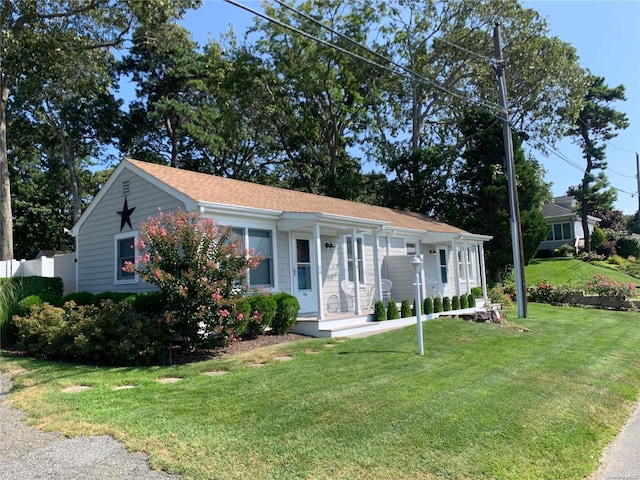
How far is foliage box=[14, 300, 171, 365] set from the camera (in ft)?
26.9

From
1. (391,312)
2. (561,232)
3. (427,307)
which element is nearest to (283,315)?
(391,312)

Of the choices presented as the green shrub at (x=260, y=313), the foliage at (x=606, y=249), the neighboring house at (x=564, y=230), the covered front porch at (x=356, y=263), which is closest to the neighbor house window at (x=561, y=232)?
the neighboring house at (x=564, y=230)

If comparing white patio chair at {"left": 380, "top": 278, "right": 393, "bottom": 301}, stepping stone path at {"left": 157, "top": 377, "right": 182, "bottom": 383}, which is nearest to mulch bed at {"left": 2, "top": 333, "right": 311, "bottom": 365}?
stepping stone path at {"left": 157, "top": 377, "right": 182, "bottom": 383}

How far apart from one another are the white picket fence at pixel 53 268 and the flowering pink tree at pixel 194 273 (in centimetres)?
747

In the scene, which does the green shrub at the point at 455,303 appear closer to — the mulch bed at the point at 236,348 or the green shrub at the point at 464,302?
the green shrub at the point at 464,302

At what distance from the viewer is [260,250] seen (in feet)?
39.9

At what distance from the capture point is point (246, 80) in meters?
29.5

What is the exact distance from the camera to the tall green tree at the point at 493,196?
2555 centimetres

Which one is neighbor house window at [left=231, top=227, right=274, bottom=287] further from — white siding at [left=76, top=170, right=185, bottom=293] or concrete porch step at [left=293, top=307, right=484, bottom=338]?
white siding at [left=76, top=170, right=185, bottom=293]

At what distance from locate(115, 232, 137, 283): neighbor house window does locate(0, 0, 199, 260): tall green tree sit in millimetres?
8902

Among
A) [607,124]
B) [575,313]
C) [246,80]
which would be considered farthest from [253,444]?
[607,124]

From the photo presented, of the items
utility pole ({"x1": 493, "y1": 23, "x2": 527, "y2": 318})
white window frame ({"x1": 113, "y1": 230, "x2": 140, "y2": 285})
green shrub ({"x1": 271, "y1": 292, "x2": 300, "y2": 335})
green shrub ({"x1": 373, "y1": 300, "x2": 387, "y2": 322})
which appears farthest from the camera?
utility pole ({"x1": 493, "y1": 23, "x2": 527, "y2": 318})

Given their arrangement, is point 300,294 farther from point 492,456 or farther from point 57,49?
point 57,49

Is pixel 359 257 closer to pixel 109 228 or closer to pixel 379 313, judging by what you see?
pixel 379 313
